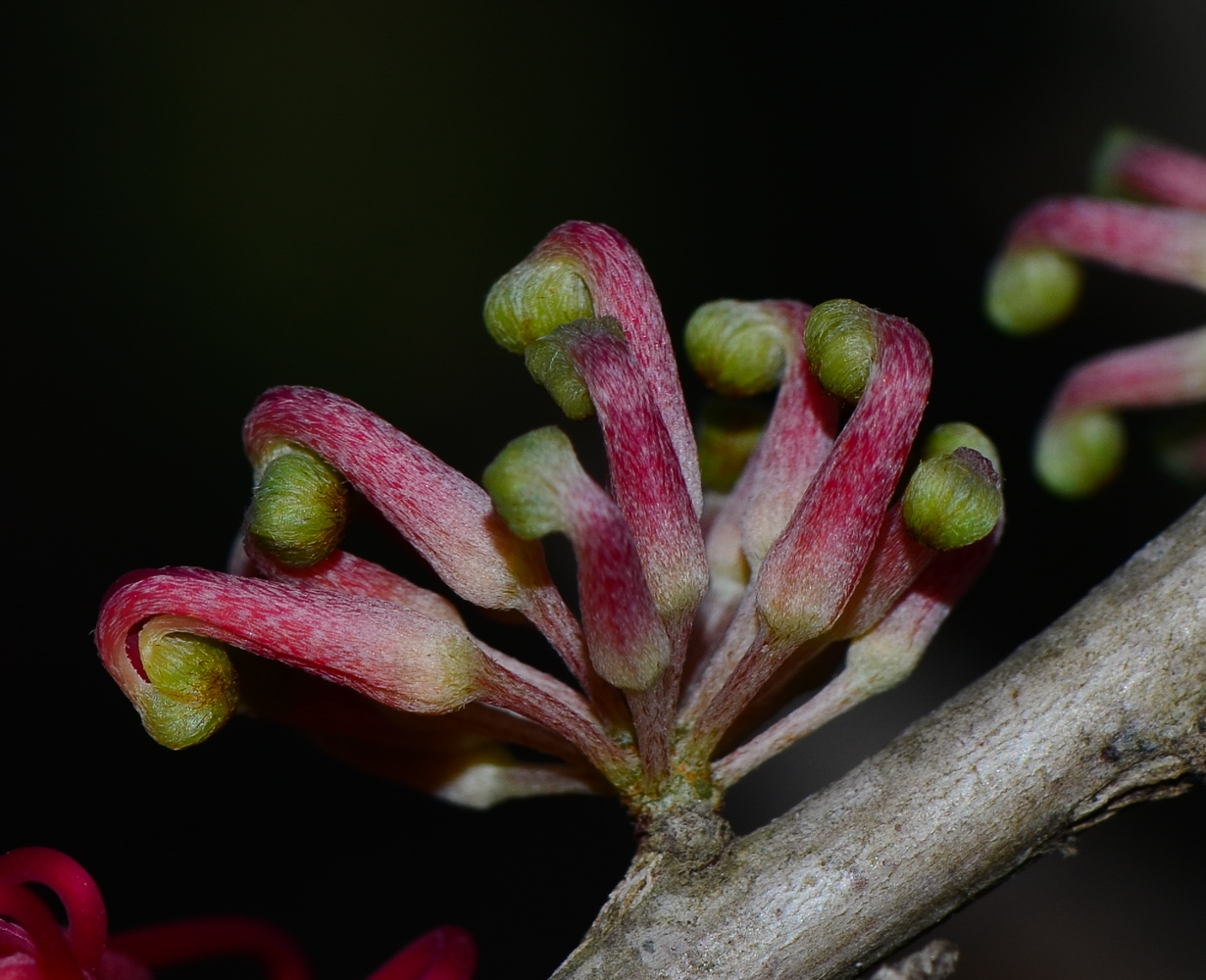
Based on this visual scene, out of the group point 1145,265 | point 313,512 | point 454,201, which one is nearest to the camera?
point 313,512

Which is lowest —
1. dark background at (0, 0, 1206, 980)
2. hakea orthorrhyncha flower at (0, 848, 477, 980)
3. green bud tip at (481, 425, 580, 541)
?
hakea orthorrhyncha flower at (0, 848, 477, 980)

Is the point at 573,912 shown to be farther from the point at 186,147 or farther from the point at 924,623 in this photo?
the point at 924,623

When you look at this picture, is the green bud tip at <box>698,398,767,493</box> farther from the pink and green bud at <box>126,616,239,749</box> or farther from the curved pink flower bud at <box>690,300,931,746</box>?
the pink and green bud at <box>126,616,239,749</box>

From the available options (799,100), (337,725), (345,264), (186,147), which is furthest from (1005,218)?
(337,725)

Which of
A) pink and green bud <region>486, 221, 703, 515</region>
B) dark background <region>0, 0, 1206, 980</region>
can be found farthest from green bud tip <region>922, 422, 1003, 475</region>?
dark background <region>0, 0, 1206, 980</region>

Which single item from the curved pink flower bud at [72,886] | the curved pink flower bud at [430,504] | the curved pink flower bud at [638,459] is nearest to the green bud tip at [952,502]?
the curved pink flower bud at [638,459]

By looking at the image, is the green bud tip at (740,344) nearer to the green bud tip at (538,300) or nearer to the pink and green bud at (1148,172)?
the green bud tip at (538,300)
